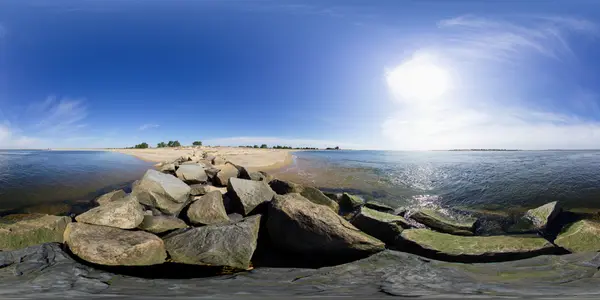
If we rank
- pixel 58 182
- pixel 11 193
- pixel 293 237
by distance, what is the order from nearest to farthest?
pixel 293 237, pixel 11 193, pixel 58 182

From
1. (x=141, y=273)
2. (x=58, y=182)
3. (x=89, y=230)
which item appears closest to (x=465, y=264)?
(x=141, y=273)

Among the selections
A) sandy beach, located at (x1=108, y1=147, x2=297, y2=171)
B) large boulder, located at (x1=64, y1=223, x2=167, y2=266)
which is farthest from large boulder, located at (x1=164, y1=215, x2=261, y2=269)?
sandy beach, located at (x1=108, y1=147, x2=297, y2=171)

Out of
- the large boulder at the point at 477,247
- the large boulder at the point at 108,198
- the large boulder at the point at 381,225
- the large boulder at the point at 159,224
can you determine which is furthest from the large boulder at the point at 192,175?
the large boulder at the point at 477,247

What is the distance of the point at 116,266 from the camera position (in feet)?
15.8

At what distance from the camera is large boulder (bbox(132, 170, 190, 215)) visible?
29.4 ft

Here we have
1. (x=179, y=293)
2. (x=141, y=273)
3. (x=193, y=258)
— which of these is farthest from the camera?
(x=193, y=258)

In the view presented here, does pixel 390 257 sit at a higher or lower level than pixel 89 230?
lower

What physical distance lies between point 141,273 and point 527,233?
11.1 metres

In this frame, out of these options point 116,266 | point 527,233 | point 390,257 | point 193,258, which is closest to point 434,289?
point 390,257

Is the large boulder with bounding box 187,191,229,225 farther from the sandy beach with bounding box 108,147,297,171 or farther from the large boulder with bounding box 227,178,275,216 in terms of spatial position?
the sandy beach with bounding box 108,147,297,171

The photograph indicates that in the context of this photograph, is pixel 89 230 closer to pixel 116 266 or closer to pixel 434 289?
pixel 116 266

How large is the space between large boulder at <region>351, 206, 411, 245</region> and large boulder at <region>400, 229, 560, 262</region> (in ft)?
2.59

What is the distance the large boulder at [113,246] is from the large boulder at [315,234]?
2733 mm

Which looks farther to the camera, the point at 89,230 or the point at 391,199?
the point at 391,199
